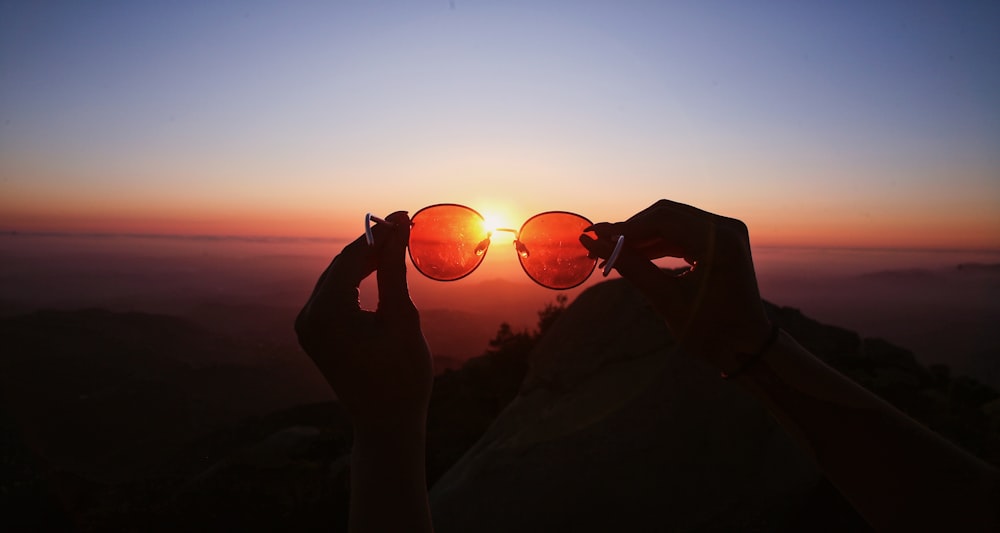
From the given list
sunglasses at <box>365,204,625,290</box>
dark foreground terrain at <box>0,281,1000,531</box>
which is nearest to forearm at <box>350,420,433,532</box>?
sunglasses at <box>365,204,625,290</box>

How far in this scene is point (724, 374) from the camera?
203cm

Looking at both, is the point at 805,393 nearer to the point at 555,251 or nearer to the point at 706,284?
the point at 706,284

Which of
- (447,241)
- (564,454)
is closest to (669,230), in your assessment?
(447,241)

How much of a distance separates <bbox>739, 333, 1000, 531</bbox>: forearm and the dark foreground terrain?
126 inches

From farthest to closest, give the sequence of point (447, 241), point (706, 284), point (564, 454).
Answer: point (564, 454)
point (447, 241)
point (706, 284)

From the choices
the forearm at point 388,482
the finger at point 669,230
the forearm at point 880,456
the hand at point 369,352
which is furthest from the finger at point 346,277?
the forearm at point 880,456

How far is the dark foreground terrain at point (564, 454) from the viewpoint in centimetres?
460

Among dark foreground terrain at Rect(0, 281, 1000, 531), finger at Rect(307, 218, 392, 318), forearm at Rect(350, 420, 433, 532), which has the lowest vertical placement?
dark foreground terrain at Rect(0, 281, 1000, 531)

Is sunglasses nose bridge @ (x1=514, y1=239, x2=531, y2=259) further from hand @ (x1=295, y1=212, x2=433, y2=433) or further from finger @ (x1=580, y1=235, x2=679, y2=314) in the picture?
hand @ (x1=295, y1=212, x2=433, y2=433)

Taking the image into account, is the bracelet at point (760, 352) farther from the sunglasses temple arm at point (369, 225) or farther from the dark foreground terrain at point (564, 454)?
the dark foreground terrain at point (564, 454)

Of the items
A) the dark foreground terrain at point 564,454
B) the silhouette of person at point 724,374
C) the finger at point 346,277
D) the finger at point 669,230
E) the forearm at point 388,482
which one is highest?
the finger at point 669,230

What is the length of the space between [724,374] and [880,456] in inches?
22.2

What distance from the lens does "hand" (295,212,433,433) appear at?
173 centimetres

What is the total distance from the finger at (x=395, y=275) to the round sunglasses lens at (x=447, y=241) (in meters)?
0.94
